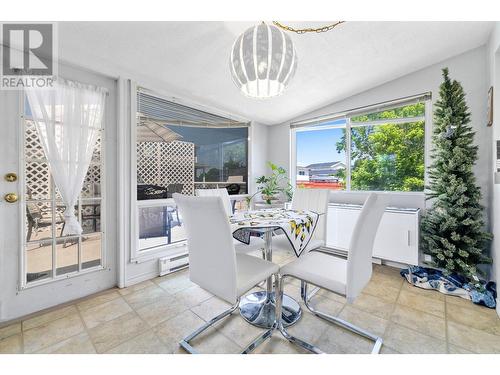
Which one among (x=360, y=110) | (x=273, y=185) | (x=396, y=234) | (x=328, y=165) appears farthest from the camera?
(x=273, y=185)

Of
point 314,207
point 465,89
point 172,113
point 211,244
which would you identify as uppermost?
point 465,89

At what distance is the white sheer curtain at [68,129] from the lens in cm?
186

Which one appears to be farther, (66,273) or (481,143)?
(481,143)

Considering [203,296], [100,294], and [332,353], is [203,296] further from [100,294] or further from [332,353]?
[332,353]

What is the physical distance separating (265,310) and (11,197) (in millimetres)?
2222

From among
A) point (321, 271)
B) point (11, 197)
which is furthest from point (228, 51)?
point (11, 197)

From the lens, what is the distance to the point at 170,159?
2.79 meters

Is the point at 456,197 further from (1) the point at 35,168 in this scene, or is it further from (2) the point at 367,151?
(1) the point at 35,168

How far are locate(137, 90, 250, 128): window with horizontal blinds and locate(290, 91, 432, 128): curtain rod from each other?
4.44ft

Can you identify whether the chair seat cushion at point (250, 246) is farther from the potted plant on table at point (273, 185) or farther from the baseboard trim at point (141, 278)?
the potted plant on table at point (273, 185)

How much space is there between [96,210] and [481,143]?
162 inches

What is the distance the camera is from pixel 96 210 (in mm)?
2199

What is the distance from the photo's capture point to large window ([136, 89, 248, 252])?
2541mm

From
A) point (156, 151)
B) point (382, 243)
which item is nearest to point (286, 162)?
point (382, 243)
